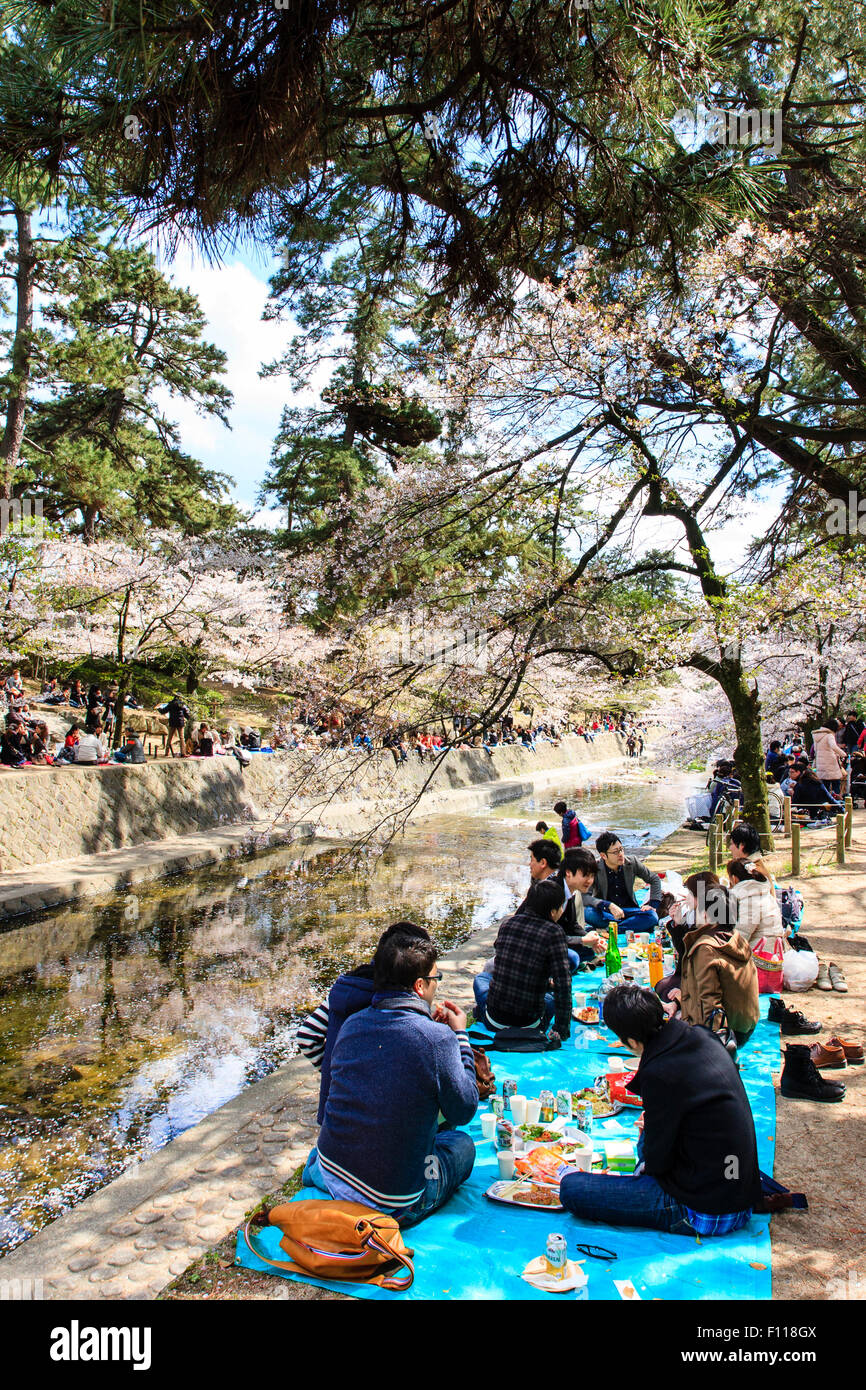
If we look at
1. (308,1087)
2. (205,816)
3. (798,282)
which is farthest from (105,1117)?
(205,816)

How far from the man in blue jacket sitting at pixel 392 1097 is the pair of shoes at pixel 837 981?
3.70 meters

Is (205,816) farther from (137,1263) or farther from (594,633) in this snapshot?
(137,1263)

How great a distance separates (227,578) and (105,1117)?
15.9 m

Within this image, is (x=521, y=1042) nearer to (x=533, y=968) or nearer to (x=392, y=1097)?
(x=533, y=968)

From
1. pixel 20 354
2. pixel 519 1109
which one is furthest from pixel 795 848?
pixel 20 354

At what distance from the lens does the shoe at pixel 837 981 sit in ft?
18.2

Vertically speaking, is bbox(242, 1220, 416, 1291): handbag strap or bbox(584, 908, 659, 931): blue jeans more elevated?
bbox(584, 908, 659, 931): blue jeans

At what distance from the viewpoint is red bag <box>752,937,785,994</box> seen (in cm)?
540

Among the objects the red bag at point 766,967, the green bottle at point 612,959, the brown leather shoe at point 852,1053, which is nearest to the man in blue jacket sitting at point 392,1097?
the brown leather shoe at point 852,1053

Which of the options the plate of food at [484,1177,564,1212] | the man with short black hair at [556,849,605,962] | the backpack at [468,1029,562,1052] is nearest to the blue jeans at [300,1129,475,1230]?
the plate of food at [484,1177,564,1212]

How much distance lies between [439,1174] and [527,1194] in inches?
15.3

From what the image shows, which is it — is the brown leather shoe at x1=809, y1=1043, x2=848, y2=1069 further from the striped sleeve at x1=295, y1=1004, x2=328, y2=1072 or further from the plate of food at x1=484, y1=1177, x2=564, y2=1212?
the striped sleeve at x1=295, y1=1004, x2=328, y2=1072

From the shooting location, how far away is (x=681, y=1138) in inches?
113

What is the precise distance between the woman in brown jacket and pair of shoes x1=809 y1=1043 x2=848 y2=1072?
21.3 inches
